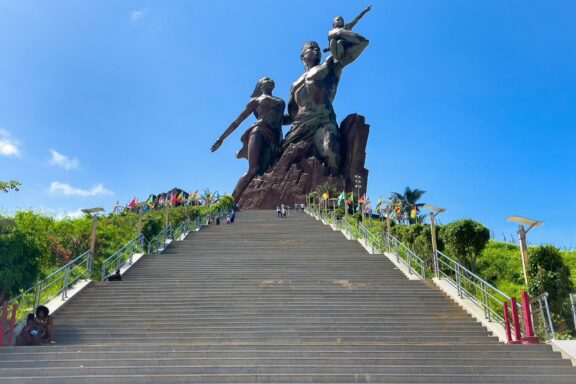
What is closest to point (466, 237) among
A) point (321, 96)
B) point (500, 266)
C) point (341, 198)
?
point (500, 266)

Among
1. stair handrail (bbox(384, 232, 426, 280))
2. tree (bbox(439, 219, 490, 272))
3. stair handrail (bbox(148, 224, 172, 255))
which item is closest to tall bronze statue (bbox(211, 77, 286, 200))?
stair handrail (bbox(148, 224, 172, 255))

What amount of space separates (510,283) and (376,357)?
9126 mm

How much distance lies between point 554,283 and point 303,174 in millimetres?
29145

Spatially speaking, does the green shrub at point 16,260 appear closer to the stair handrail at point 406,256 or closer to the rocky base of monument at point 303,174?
the stair handrail at point 406,256

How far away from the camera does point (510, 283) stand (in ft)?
46.8

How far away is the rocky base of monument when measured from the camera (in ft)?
122

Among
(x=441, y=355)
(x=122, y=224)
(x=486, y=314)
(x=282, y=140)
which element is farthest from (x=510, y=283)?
(x=282, y=140)

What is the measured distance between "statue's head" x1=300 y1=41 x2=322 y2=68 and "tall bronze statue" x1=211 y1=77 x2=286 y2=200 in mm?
3527

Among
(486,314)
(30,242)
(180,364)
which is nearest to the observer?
(180,364)

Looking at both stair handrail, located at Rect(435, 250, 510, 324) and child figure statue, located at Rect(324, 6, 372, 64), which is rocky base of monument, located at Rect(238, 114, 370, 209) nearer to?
child figure statue, located at Rect(324, 6, 372, 64)

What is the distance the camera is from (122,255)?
1416 centimetres

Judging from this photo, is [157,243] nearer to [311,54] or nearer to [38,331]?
[38,331]

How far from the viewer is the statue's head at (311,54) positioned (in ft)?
136

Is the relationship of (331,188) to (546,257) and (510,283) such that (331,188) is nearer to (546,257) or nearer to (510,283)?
(510,283)
